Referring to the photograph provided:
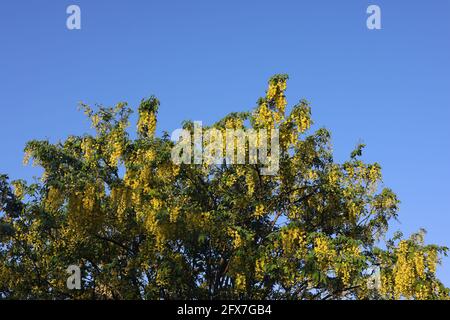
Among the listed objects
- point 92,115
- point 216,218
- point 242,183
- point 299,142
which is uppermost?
point 92,115

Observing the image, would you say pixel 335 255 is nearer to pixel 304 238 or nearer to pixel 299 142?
pixel 304 238

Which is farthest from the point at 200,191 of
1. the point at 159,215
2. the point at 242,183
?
the point at 159,215

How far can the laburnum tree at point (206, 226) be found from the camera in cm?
1628

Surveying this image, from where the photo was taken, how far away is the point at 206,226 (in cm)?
1728

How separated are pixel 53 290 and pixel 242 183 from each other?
7.18 meters

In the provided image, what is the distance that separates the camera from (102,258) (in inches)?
760

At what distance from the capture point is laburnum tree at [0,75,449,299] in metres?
16.3

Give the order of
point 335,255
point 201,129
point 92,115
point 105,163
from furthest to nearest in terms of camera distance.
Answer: point 92,115, point 105,163, point 201,129, point 335,255
